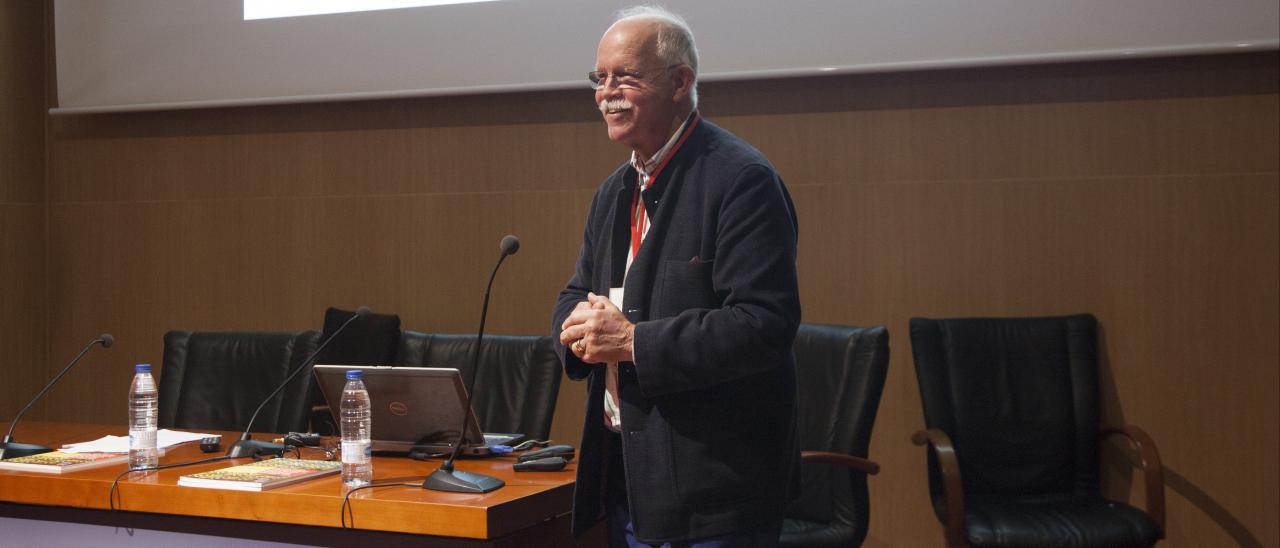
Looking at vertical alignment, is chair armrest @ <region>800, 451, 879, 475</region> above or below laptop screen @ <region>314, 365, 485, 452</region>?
below

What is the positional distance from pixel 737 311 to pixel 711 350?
75mm

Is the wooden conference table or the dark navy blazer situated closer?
the dark navy blazer

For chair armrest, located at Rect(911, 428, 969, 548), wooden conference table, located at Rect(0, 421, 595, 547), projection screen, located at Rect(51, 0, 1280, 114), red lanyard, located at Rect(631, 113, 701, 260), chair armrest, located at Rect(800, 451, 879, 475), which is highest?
projection screen, located at Rect(51, 0, 1280, 114)

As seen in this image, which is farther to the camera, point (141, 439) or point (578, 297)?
point (141, 439)

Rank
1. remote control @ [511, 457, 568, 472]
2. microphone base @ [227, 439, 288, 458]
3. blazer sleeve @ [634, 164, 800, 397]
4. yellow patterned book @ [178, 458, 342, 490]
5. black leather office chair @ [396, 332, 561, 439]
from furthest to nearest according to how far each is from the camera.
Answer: black leather office chair @ [396, 332, 561, 439] < microphone base @ [227, 439, 288, 458] < remote control @ [511, 457, 568, 472] < yellow patterned book @ [178, 458, 342, 490] < blazer sleeve @ [634, 164, 800, 397]

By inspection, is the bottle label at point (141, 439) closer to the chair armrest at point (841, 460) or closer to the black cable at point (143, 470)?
the black cable at point (143, 470)

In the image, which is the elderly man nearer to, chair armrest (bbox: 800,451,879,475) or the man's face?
the man's face

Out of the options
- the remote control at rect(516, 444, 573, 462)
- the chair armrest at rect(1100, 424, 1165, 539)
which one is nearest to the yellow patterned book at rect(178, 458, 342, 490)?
the remote control at rect(516, 444, 573, 462)

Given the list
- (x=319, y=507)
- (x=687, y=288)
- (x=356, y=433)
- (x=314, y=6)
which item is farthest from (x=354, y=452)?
(x=314, y=6)

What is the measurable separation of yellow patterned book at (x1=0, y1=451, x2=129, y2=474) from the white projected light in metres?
2.20

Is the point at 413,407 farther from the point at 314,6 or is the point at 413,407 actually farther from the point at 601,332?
the point at 314,6

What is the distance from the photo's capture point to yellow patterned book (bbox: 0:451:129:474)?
230cm

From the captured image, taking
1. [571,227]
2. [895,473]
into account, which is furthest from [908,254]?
[571,227]

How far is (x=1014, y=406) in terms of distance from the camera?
3.46 m
